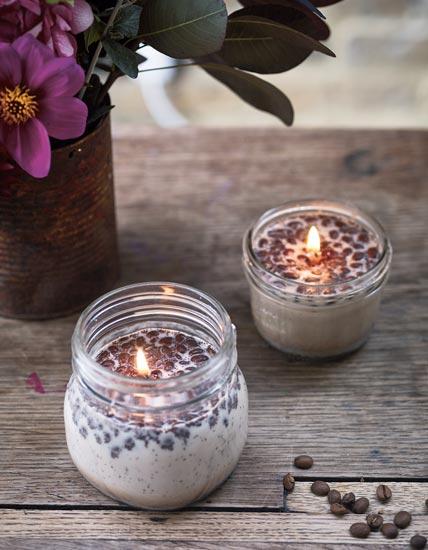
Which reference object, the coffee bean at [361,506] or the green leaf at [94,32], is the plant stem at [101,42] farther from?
the coffee bean at [361,506]

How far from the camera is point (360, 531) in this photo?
89 centimetres

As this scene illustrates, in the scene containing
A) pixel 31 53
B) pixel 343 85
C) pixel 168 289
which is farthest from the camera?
pixel 343 85

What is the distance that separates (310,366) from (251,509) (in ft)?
0.67

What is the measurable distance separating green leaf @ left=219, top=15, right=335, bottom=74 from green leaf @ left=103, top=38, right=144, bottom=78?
129mm

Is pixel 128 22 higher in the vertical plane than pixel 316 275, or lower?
higher

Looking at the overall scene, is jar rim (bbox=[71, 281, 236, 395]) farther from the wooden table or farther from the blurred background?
the blurred background

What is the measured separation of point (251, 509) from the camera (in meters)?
0.93

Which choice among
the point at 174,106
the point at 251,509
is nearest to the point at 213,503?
the point at 251,509

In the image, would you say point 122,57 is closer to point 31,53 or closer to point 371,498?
point 31,53

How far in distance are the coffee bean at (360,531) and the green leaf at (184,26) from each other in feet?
1.47

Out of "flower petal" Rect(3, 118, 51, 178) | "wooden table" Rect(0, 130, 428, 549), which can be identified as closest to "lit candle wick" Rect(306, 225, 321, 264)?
"wooden table" Rect(0, 130, 428, 549)

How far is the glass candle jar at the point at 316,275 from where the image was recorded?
3.41 feet

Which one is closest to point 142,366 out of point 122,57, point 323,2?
point 122,57

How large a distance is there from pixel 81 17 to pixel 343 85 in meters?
1.49
